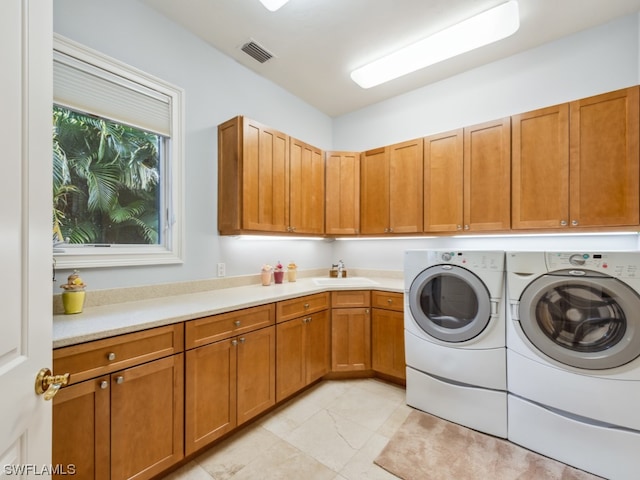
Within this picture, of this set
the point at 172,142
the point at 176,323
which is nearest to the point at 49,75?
the point at 176,323

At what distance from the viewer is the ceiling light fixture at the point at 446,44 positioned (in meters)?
1.97

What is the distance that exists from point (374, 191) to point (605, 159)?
179 cm

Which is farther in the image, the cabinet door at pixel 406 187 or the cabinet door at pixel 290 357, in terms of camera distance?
the cabinet door at pixel 406 187

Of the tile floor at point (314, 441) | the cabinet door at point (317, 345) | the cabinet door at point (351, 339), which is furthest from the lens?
the cabinet door at point (351, 339)

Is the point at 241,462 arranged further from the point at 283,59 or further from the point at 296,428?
the point at 283,59

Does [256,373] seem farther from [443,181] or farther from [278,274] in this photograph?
[443,181]

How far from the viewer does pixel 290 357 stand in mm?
2229

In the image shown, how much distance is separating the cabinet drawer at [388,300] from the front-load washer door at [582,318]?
0.93 metres

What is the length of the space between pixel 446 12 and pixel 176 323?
9.08 feet

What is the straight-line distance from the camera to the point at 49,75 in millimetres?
772

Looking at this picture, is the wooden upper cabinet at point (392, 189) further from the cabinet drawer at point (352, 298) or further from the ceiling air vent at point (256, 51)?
the ceiling air vent at point (256, 51)

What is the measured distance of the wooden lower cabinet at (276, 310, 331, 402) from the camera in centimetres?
215

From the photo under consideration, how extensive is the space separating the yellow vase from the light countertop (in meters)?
0.04

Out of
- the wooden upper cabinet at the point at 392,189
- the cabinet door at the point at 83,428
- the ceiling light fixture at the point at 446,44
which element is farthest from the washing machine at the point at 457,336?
the cabinet door at the point at 83,428
